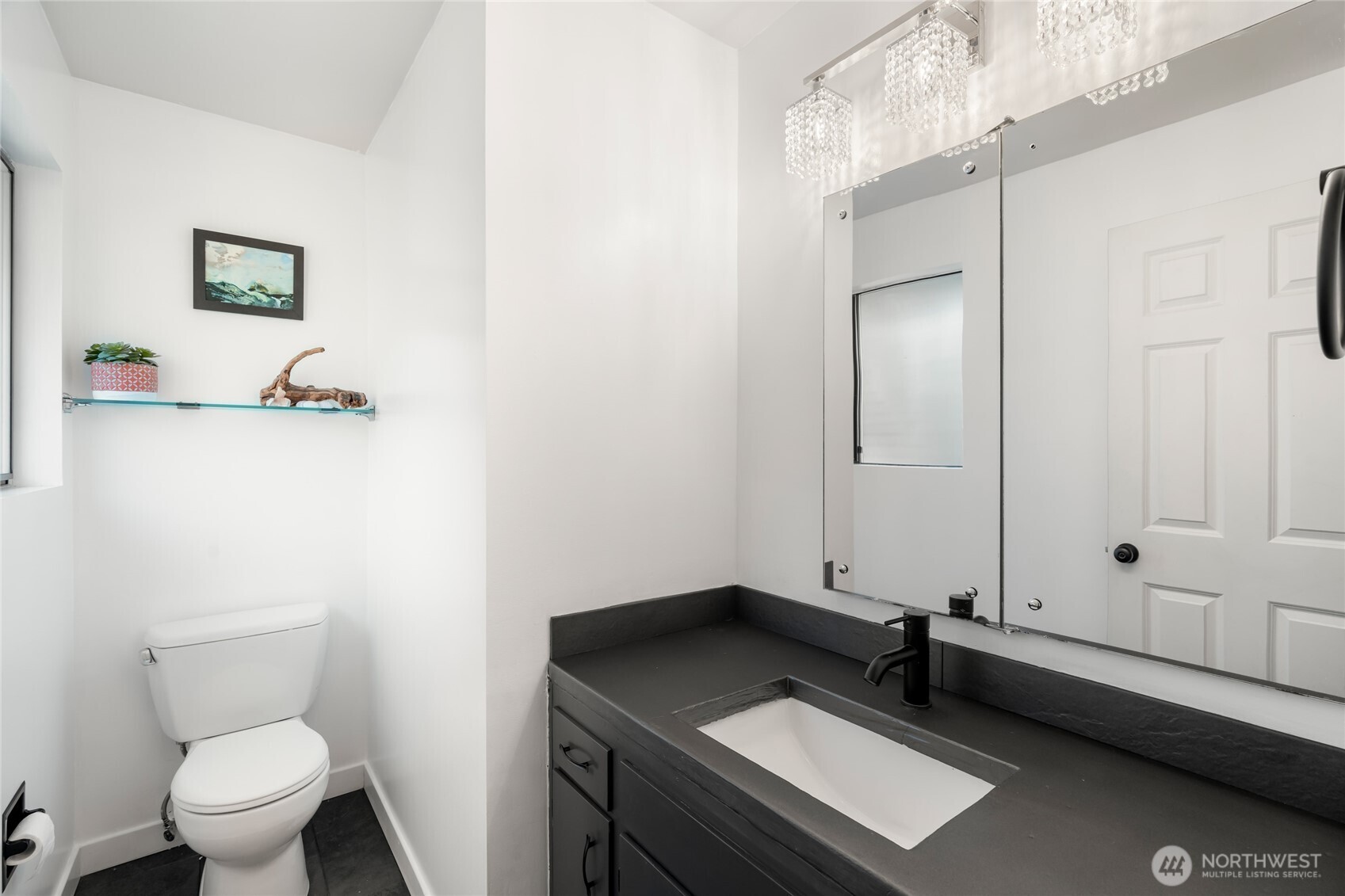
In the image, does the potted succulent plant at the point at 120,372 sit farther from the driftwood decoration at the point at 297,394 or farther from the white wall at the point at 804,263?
the white wall at the point at 804,263

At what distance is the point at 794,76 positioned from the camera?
1.64 metres

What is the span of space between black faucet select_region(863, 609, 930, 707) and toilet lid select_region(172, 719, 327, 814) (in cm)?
159

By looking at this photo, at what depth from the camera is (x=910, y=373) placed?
138 cm

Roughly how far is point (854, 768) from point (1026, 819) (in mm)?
385

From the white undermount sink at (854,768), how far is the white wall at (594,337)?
496mm

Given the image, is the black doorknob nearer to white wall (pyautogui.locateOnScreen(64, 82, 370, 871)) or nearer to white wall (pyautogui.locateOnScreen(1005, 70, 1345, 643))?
white wall (pyautogui.locateOnScreen(1005, 70, 1345, 643))

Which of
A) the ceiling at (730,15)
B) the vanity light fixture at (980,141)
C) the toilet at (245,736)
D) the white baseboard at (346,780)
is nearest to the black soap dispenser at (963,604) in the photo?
the vanity light fixture at (980,141)

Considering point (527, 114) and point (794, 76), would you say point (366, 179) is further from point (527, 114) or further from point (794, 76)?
point (794, 76)

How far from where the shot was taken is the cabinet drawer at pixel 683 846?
36.0 inches

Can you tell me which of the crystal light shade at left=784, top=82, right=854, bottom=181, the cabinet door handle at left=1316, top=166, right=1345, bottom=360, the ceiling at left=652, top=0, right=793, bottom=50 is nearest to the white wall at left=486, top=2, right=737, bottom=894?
the ceiling at left=652, top=0, right=793, bottom=50

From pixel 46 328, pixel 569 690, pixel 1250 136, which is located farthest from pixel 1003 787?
pixel 46 328

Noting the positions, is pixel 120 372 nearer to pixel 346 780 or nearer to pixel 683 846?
pixel 346 780

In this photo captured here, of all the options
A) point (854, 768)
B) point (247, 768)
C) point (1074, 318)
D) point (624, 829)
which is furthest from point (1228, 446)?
point (247, 768)

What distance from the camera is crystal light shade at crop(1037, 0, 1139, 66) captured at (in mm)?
1004
